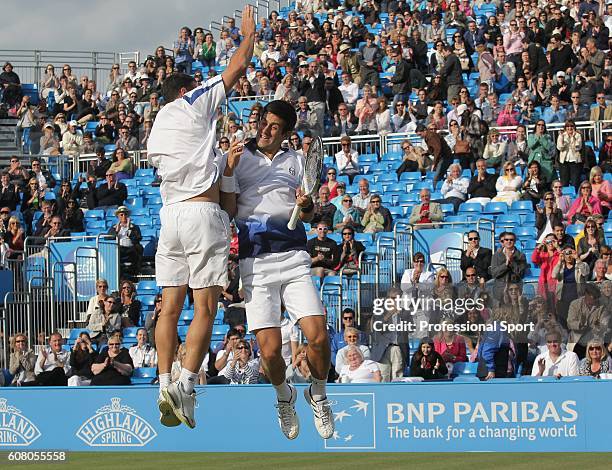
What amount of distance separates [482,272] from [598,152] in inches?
190

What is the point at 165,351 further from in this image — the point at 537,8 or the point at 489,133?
the point at 537,8

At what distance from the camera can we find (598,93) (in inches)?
847

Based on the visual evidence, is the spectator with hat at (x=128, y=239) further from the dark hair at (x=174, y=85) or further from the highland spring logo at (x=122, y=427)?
the dark hair at (x=174, y=85)

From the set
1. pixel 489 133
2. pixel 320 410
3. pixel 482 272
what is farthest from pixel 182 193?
pixel 489 133

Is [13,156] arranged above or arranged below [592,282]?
above

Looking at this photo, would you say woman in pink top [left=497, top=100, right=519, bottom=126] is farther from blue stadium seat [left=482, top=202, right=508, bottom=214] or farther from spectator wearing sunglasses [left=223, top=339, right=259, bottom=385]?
spectator wearing sunglasses [left=223, top=339, right=259, bottom=385]

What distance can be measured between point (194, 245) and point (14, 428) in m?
8.88

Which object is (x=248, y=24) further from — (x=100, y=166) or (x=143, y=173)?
(x=100, y=166)

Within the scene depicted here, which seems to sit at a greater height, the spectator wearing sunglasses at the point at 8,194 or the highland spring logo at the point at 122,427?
the spectator wearing sunglasses at the point at 8,194

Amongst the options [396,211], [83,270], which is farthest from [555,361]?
[83,270]

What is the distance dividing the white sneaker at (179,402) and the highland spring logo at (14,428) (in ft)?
27.8

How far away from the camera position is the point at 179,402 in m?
8.55
